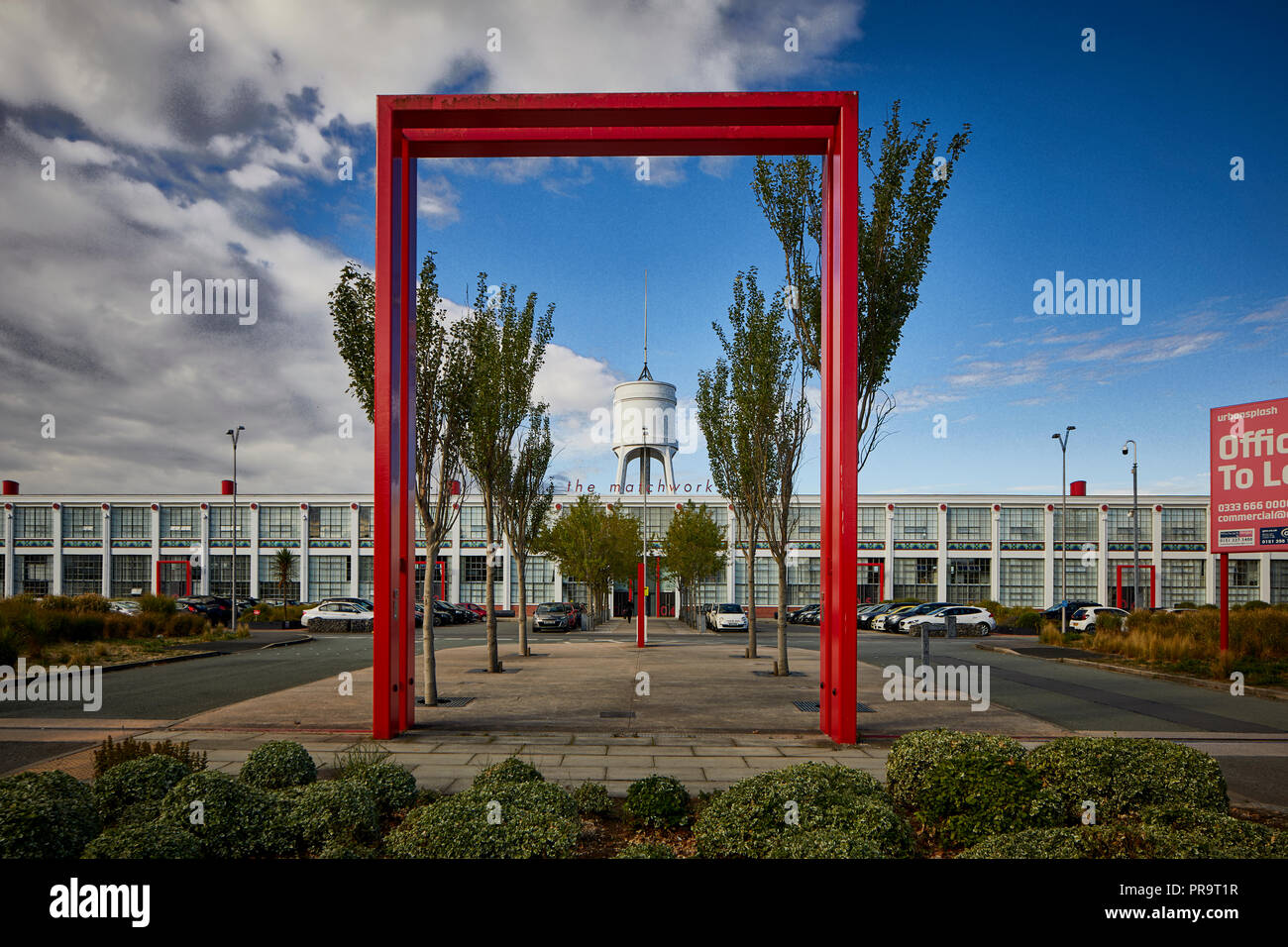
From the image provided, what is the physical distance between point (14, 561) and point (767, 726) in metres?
76.8

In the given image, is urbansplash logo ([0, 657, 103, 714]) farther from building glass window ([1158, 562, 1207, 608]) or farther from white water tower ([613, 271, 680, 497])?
building glass window ([1158, 562, 1207, 608])

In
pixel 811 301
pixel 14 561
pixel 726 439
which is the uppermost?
pixel 811 301

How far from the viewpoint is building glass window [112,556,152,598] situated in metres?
64.9

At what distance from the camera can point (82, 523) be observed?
6531 cm

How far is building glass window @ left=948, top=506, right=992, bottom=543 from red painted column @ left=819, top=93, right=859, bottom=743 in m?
57.9

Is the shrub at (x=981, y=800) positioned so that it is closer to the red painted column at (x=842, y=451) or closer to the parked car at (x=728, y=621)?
the red painted column at (x=842, y=451)

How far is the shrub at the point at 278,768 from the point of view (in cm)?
631

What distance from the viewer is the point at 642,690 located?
14.3m

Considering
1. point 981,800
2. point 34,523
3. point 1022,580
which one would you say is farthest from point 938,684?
point 34,523

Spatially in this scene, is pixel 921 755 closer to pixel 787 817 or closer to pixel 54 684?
pixel 787 817
